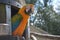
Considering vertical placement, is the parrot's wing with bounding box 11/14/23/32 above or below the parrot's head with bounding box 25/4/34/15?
below

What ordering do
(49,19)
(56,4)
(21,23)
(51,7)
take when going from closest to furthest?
(21,23), (49,19), (51,7), (56,4)

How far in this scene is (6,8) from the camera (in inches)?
38.1

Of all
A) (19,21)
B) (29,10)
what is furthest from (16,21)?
(29,10)

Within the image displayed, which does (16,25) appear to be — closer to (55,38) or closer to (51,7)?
(55,38)

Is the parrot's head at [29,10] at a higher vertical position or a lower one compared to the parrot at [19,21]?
higher

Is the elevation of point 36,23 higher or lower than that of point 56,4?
lower

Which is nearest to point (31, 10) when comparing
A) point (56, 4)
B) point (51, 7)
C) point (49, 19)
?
point (49, 19)

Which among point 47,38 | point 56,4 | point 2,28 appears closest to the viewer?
point 2,28

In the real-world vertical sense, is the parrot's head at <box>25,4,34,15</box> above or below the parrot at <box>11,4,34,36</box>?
above

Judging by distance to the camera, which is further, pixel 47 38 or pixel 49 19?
pixel 49 19

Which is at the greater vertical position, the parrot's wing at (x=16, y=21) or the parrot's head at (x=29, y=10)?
the parrot's head at (x=29, y=10)

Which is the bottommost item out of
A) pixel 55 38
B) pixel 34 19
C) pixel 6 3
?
pixel 55 38

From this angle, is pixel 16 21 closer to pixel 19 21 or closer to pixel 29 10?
pixel 19 21

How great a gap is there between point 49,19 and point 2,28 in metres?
5.47
